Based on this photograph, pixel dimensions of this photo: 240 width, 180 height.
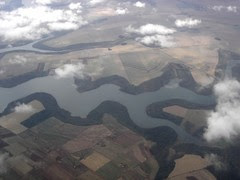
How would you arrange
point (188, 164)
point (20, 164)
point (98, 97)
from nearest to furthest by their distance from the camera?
point (20, 164) < point (188, 164) < point (98, 97)

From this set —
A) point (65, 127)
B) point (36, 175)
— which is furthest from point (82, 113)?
point (36, 175)

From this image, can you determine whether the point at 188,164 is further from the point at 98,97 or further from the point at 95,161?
the point at 98,97

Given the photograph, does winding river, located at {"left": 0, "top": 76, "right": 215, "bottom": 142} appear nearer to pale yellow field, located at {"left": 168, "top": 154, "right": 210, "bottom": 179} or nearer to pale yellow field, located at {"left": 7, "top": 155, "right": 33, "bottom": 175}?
pale yellow field, located at {"left": 168, "top": 154, "right": 210, "bottom": 179}

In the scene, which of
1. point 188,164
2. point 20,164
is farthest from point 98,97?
point 188,164

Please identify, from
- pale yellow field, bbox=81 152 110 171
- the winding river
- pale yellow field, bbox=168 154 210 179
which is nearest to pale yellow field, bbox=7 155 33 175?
pale yellow field, bbox=81 152 110 171

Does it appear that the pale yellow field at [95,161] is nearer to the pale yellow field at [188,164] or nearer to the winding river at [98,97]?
the pale yellow field at [188,164]

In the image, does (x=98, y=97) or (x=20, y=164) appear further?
(x=98, y=97)

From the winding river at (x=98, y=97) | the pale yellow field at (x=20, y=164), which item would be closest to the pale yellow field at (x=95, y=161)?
the pale yellow field at (x=20, y=164)

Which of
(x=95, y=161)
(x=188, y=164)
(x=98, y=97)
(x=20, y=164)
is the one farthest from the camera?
(x=98, y=97)

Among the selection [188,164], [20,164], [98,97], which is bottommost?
[188,164]
